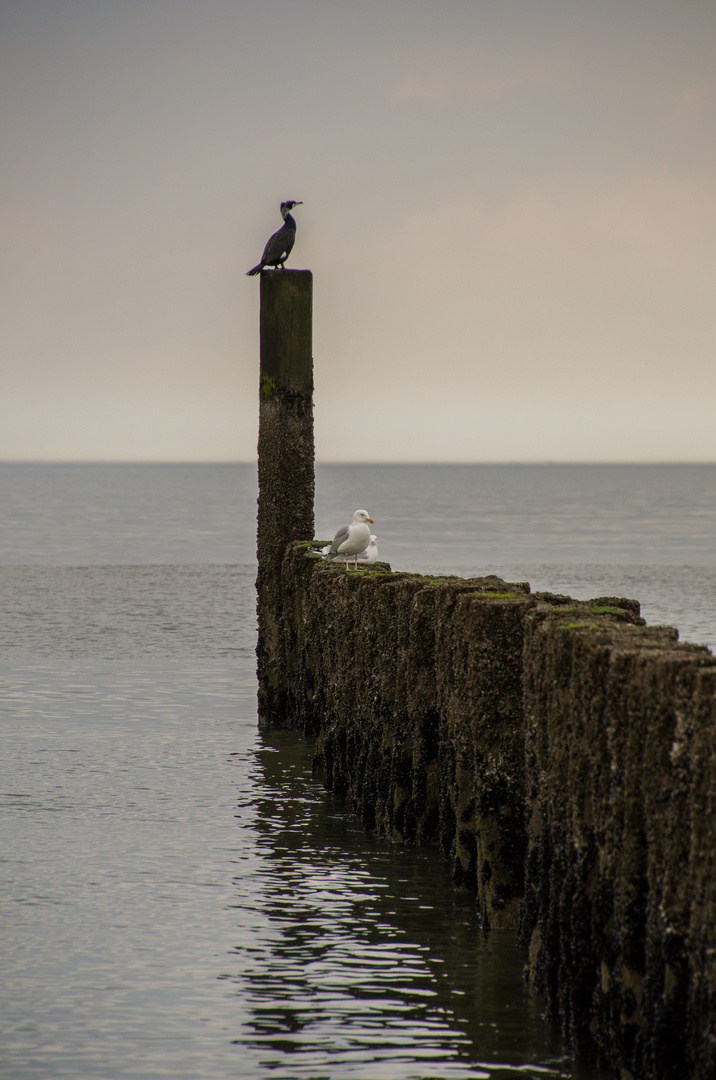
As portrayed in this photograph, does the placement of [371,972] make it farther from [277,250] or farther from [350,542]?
[277,250]

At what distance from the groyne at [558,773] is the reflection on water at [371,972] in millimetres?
208

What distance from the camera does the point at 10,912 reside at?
7.69 metres

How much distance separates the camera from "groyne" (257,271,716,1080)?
4457 millimetres

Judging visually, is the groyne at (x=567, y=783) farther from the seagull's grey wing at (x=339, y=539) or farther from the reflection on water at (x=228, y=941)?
the seagull's grey wing at (x=339, y=539)

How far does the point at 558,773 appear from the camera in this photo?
579 cm

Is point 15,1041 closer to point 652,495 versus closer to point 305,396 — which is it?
point 305,396

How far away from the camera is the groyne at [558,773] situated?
4457 millimetres

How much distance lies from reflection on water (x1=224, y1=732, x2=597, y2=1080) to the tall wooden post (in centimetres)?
489

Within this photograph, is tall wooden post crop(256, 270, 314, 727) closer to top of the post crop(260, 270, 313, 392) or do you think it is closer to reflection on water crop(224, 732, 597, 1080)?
top of the post crop(260, 270, 313, 392)

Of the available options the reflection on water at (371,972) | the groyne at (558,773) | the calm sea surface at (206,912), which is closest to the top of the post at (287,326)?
the groyne at (558,773)

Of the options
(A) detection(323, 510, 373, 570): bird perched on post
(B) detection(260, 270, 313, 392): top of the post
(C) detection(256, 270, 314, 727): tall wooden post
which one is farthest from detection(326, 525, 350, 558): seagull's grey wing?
(B) detection(260, 270, 313, 392): top of the post

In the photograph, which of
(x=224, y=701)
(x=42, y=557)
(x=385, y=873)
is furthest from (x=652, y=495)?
(x=385, y=873)

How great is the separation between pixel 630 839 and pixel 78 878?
14.9ft

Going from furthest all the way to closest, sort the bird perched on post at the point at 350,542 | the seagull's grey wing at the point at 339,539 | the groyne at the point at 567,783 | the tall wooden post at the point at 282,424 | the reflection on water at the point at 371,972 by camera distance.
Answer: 1. the tall wooden post at the point at 282,424
2. the seagull's grey wing at the point at 339,539
3. the bird perched on post at the point at 350,542
4. the reflection on water at the point at 371,972
5. the groyne at the point at 567,783
